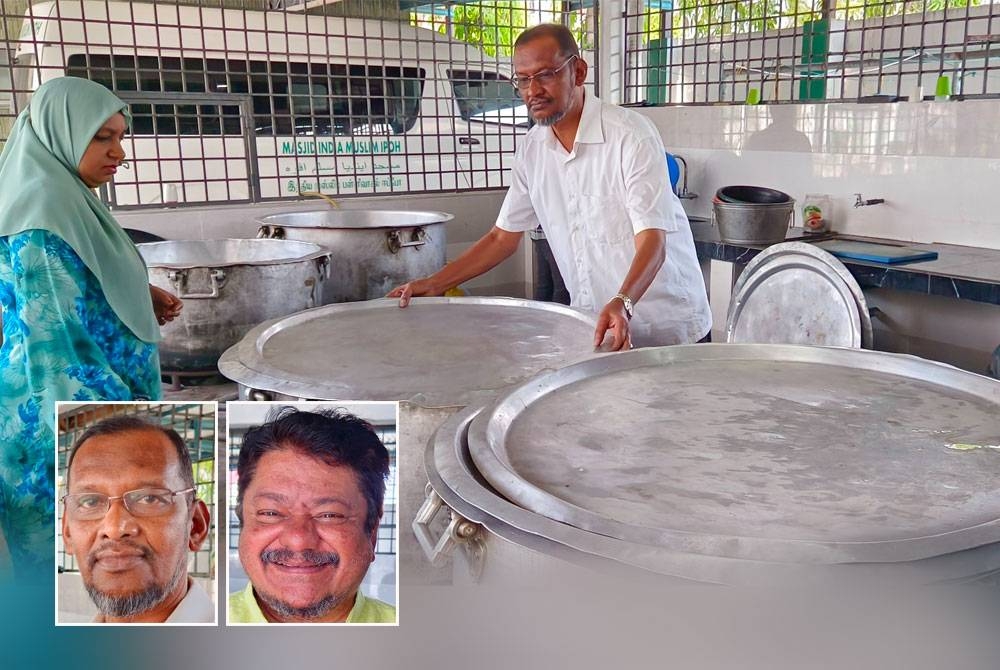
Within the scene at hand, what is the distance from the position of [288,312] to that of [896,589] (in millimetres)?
2095

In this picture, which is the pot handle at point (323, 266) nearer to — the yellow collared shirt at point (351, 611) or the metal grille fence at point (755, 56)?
the yellow collared shirt at point (351, 611)

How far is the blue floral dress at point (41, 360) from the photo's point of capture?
1.85 m

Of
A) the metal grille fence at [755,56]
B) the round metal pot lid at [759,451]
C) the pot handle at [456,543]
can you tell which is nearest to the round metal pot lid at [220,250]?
the round metal pot lid at [759,451]

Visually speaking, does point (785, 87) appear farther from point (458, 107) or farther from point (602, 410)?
point (602, 410)

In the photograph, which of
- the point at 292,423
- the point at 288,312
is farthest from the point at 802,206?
the point at 292,423

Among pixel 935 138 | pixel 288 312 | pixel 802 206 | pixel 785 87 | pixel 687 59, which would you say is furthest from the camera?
pixel 687 59

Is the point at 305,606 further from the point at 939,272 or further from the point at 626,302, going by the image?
the point at 939,272

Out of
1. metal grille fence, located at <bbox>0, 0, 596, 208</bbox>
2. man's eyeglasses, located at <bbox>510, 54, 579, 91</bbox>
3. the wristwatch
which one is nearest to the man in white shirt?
man's eyeglasses, located at <bbox>510, 54, 579, 91</bbox>

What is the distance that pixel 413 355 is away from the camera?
2.06 meters

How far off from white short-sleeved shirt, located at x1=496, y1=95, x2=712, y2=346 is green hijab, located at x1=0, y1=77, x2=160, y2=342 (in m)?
1.24

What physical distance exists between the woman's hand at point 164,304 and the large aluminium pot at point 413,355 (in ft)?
1.08

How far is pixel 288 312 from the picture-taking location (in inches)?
106

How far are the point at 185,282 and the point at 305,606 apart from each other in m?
1.93

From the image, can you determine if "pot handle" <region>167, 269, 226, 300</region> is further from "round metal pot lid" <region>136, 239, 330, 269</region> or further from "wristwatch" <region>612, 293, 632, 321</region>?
"wristwatch" <region>612, 293, 632, 321</region>
